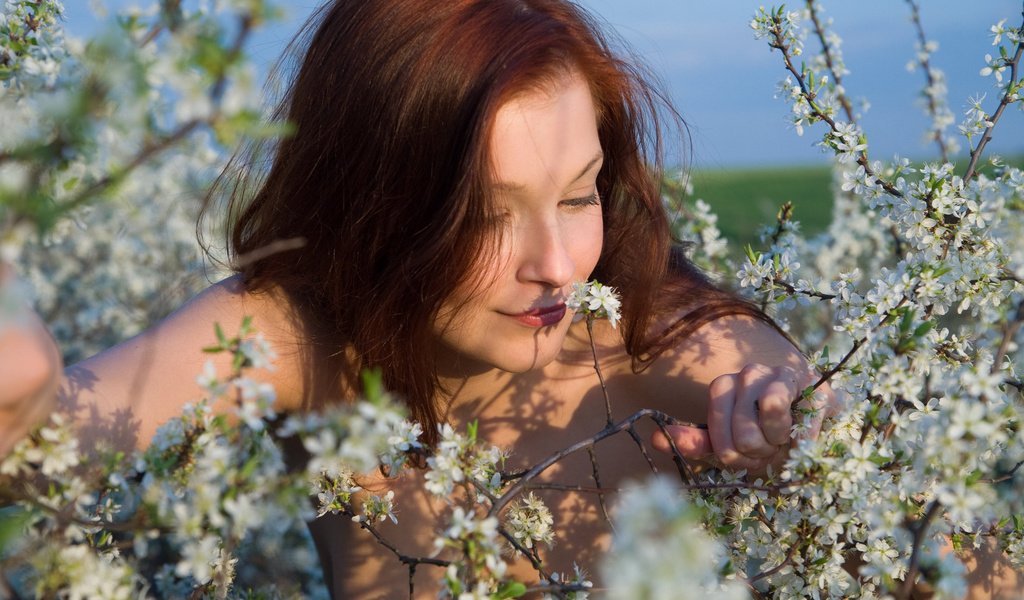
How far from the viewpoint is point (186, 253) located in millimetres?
5500

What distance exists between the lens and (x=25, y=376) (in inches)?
42.4

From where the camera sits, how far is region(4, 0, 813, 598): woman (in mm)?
1760

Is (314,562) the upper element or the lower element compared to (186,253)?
lower

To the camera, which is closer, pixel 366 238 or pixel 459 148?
pixel 459 148

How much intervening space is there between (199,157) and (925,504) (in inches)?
168

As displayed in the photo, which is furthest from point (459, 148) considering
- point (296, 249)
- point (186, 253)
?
point (186, 253)

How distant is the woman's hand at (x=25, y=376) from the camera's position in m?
1.05

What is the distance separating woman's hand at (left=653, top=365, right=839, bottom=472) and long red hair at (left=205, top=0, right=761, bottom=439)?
0.41m

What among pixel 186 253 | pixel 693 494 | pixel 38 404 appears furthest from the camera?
pixel 186 253

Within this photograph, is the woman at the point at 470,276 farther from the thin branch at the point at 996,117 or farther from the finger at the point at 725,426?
the thin branch at the point at 996,117

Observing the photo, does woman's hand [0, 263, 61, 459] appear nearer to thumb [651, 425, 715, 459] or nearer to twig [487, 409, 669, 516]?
twig [487, 409, 669, 516]

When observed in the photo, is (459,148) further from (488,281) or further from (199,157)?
(199,157)

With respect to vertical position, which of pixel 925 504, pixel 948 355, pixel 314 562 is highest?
pixel 948 355

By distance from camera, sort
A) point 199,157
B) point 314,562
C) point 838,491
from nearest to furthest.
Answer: point 838,491, point 314,562, point 199,157
